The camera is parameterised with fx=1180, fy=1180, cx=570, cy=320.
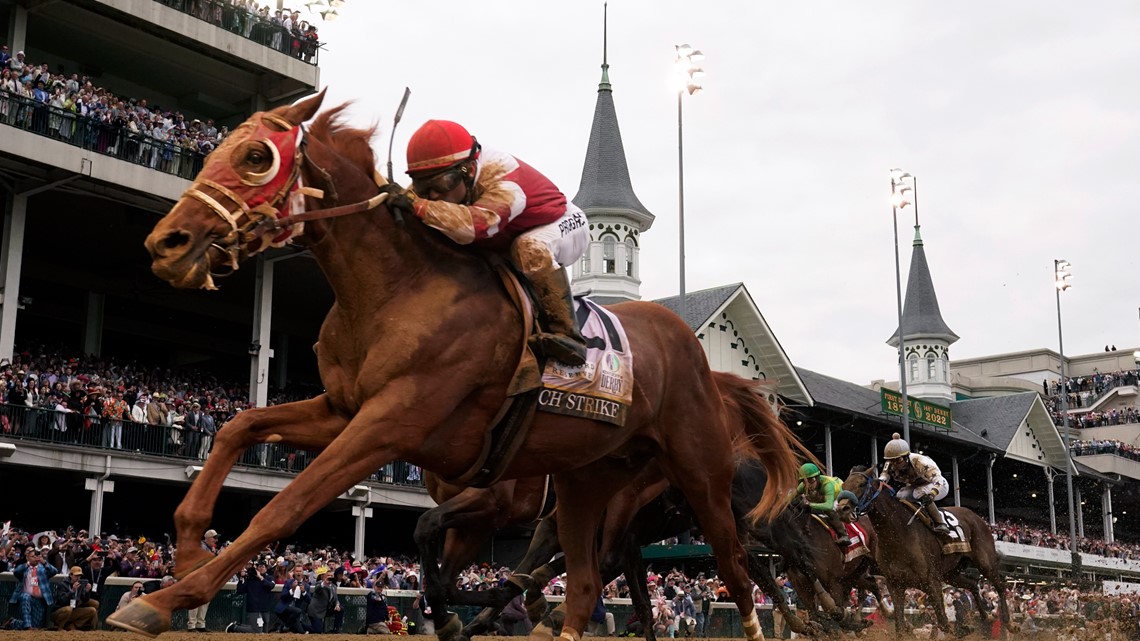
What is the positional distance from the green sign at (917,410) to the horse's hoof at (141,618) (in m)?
42.2

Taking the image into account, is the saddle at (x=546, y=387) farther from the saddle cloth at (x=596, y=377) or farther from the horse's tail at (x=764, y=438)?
the horse's tail at (x=764, y=438)

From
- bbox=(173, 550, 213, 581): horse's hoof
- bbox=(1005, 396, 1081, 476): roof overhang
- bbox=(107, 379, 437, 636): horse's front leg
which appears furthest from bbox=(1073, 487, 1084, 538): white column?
bbox=(173, 550, 213, 581): horse's hoof

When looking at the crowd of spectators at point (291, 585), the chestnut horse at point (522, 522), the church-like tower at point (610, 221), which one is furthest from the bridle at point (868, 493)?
the church-like tower at point (610, 221)

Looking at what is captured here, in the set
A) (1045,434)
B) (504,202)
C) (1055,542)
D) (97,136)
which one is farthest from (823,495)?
(1045,434)

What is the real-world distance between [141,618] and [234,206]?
179 cm

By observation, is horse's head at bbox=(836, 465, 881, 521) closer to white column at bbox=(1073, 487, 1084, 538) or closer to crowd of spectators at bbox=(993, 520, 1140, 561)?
crowd of spectators at bbox=(993, 520, 1140, 561)

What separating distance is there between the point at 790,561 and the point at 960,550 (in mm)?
3213

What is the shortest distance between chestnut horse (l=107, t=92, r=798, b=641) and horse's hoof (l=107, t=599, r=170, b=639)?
1cm

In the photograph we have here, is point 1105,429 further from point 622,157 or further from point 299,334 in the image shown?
point 299,334

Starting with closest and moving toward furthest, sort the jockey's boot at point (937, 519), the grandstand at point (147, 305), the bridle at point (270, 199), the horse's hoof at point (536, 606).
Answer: the bridle at point (270, 199) < the horse's hoof at point (536, 606) < the jockey's boot at point (937, 519) < the grandstand at point (147, 305)

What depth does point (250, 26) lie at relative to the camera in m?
27.3

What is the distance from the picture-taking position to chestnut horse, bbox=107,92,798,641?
491 cm

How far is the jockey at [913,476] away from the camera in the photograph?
14.2m

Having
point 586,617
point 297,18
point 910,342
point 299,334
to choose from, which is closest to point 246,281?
point 299,334
